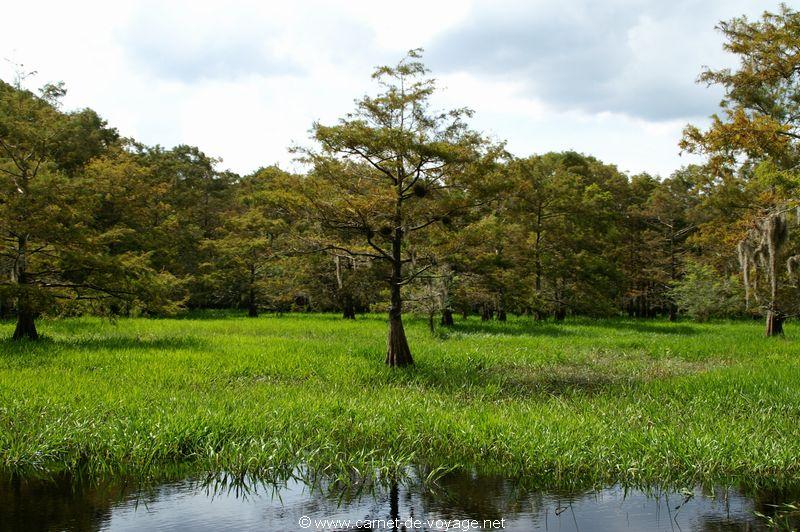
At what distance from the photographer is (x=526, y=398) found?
11.2 meters

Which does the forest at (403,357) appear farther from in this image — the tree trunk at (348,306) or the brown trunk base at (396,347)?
the tree trunk at (348,306)

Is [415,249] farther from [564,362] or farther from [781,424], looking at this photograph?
[781,424]

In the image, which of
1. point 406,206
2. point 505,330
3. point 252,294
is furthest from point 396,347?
point 252,294

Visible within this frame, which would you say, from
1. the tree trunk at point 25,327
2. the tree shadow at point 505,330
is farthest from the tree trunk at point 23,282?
the tree shadow at point 505,330

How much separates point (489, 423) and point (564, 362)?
839 centimetres

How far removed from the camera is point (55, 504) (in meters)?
6.23

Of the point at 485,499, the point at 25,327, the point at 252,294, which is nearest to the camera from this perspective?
the point at 485,499

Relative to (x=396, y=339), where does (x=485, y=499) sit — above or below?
below

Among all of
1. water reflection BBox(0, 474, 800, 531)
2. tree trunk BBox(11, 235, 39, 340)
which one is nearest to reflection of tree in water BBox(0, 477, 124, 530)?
water reflection BBox(0, 474, 800, 531)

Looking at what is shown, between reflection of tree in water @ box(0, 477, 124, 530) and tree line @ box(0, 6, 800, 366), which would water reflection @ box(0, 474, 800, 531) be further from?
tree line @ box(0, 6, 800, 366)

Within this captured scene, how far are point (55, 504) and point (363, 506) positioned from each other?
3271mm

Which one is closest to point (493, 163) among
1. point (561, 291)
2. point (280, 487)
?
point (280, 487)

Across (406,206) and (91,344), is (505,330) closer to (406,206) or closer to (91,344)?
(406,206)

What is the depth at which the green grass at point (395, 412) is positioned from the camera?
7.34 meters
